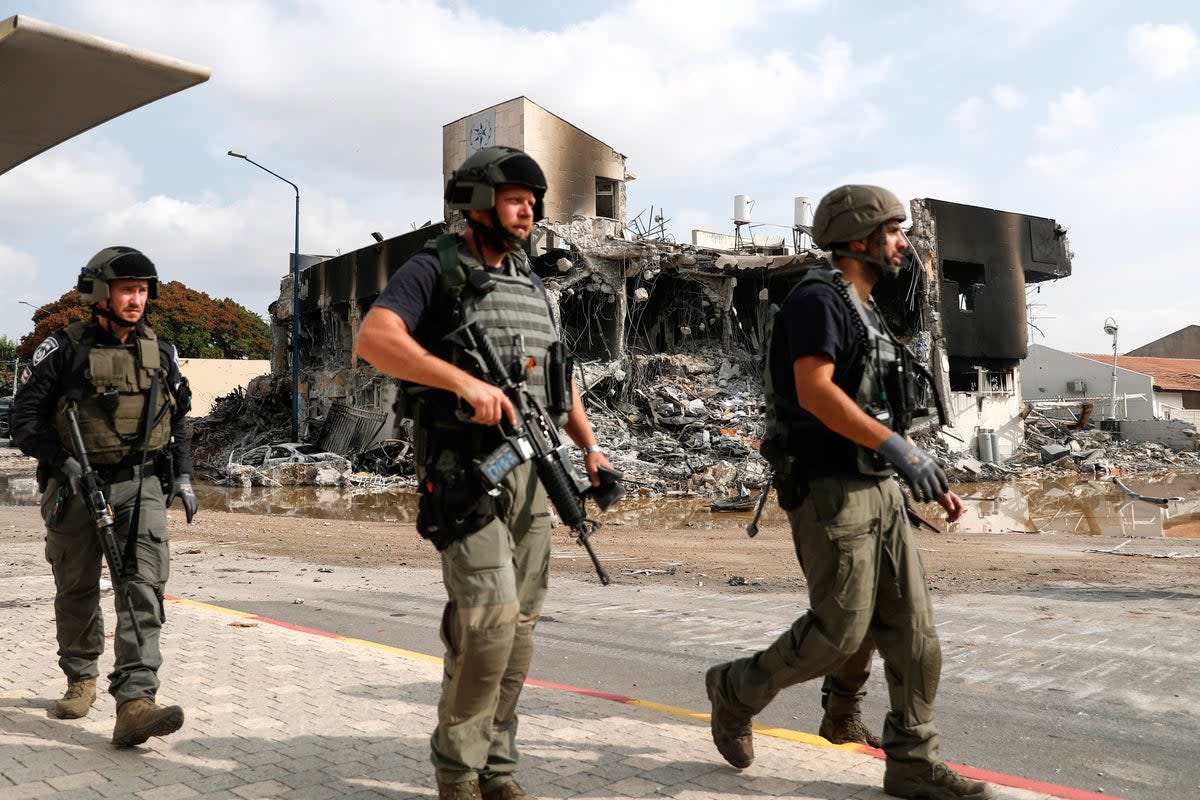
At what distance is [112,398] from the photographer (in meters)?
3.42

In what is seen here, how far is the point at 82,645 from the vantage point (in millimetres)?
3518

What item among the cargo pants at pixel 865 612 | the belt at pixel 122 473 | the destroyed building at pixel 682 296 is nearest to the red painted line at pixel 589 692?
the cargo pants at pixel 865 612

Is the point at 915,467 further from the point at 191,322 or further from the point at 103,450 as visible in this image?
the point at 191,322

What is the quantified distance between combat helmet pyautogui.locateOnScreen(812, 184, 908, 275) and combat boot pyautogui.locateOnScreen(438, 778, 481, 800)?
6.05 feet

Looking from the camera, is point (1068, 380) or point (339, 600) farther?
point (1068, 380)

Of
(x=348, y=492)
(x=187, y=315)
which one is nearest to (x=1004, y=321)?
(x=348, y=492)

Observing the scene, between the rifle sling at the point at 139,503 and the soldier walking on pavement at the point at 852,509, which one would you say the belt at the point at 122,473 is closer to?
the rifle sling at the point at 139,503

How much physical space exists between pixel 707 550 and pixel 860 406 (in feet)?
25.7

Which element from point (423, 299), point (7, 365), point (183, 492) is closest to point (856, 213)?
point (423, 299)

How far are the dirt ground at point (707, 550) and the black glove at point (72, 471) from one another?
499 cm

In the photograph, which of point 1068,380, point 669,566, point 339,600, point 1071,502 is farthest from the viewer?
point 1068,380

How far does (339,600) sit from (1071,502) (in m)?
14.2

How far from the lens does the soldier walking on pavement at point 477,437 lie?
2.42m

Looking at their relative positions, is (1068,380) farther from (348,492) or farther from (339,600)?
(339,600)
